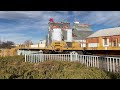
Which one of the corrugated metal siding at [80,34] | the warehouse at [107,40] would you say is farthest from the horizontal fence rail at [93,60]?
the corrugated metal siding at [80,34]

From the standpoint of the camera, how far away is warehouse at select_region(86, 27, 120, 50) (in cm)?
1188

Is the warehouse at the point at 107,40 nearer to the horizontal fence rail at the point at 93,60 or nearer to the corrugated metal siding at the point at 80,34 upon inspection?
the corrugated metal siding at the point at 80,34

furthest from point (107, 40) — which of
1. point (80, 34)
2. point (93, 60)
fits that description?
point (80, 34)

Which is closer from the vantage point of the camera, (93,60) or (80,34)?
(93,60)

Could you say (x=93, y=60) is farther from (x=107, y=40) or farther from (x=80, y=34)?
(x=80, y=34)

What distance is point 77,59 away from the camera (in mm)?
9703

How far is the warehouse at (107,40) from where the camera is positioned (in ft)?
39.0

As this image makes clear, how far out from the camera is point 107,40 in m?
13.3

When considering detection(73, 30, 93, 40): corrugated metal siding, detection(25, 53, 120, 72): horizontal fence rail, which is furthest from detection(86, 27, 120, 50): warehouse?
detection(25, 53, 120, 72): horizontal fence rail

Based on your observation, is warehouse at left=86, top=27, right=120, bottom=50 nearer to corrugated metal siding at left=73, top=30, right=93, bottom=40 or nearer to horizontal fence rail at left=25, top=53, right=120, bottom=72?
corrugated metal siding at left=73, top=30, right=93, bottom=40

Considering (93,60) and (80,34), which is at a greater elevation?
(80,34)
